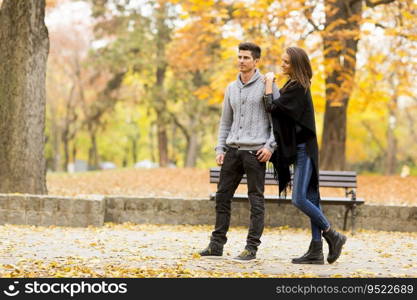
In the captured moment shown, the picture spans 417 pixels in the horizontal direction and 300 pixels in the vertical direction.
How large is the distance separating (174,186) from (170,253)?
35.0ft

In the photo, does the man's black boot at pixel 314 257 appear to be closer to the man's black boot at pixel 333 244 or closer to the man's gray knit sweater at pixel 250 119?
the man's black boot at pixel 333 244

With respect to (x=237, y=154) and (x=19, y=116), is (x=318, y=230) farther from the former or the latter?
(x=19, y=116)

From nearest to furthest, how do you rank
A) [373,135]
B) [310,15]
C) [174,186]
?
[310,15] < [174,186] < [373,135]

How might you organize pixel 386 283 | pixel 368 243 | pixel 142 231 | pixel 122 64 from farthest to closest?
pixel 122 64, pixel 142 231, pixel 368 243, pixel 386 283

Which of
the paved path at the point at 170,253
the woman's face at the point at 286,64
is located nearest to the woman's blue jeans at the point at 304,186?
the paved path at the point at 170,253

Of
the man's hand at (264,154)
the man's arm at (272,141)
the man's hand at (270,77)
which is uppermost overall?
the man's hand at (270,77)

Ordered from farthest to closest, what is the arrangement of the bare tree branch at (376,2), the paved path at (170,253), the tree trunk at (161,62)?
1. the tree trunk at (161,62)
2. the bare tree branch at (376,2)
3. the paved path at (170,253)

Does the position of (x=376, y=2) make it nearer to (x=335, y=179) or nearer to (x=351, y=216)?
(x=335, y=179)

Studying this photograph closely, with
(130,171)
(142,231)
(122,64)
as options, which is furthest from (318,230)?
(122,64)

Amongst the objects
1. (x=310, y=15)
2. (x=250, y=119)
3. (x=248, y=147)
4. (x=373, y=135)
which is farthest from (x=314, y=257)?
(x=373, y=135)

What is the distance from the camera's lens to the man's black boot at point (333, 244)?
270 inches

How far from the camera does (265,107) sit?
22.6 feet

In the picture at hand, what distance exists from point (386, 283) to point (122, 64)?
23525mm

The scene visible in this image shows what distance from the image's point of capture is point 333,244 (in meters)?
6.90
